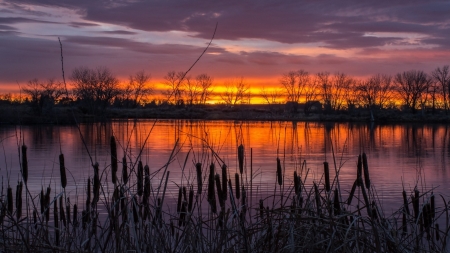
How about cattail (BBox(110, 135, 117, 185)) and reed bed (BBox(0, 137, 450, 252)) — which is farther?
cattail (BBox(110, 135, 117, 185))

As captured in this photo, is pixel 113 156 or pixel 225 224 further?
pixel 113 156

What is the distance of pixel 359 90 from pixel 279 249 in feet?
293

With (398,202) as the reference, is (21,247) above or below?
above

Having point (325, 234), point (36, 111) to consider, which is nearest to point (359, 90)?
point (36, 111)

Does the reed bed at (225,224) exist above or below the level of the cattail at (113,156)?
below

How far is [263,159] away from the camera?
67.0 feet

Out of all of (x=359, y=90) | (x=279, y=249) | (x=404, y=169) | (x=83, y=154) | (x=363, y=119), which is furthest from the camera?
(x=359, y=90)

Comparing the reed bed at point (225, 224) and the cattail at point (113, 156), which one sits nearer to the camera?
the reed bed at point (225, 224)

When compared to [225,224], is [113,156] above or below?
above

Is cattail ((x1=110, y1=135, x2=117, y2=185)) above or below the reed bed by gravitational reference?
above

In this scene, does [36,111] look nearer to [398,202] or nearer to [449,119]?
[398,202]

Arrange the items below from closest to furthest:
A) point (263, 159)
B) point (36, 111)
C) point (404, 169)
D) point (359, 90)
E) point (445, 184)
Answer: point (445, 184), point (404, 169), point (263, 159), point (36, 111), point (359, 90)

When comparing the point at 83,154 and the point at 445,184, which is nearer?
the point at 445,184

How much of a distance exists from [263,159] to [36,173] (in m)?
8.92
